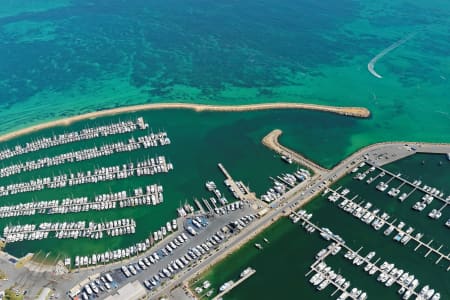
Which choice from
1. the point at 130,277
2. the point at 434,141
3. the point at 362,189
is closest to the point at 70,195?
the point at 130,277

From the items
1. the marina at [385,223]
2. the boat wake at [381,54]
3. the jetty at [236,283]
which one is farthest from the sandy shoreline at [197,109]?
the jetty at [236,283]

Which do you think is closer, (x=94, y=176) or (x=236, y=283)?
(x=236, y=283)

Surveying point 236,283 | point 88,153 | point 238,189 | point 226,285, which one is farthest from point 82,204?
point 236,283

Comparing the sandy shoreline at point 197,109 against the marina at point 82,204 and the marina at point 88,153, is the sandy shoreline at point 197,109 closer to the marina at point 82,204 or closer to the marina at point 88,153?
the marina at point 88,153

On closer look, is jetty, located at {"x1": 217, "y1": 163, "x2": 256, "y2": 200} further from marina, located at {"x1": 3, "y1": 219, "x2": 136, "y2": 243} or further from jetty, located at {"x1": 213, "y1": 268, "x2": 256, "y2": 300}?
marina, located at {"x1": 3, "y1": 219, "x2": 136, "y2": 243}

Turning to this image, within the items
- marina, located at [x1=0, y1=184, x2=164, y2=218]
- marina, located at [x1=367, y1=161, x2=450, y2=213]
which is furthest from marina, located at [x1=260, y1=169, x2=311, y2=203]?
marina, located at [x1=0, y1=184, x2=164, y2=218]

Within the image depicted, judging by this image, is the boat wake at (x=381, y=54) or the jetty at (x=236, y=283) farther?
the boat wake at (x=381, y=54)

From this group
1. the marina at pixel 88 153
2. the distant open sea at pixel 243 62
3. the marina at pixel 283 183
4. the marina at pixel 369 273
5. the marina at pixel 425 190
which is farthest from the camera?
the distant open sea at pixel 243 62

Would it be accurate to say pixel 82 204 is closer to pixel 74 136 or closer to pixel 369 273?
pixel 74 136

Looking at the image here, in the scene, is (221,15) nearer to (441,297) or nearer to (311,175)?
(311,175)

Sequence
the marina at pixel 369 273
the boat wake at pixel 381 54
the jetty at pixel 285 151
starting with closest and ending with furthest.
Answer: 1. the marina at pixel 369 273
2. the jetty at pixel 285 151
3. the boat wake at pixel 381 54

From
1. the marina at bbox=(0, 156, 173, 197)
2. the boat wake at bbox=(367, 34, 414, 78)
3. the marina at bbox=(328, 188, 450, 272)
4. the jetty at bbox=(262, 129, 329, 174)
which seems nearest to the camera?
the marina at bbox=(328, 188, 450, 272)

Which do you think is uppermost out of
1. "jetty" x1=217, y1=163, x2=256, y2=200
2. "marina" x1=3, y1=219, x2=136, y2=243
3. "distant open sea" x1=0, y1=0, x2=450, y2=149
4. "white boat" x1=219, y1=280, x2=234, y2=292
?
"distant open sea" x1=0, y1=0, x2=450, y2=149
